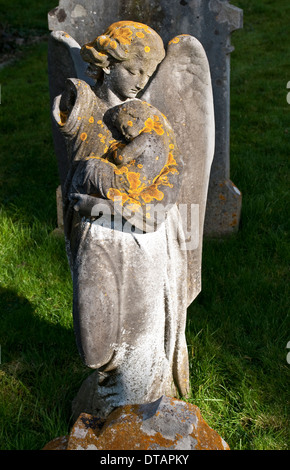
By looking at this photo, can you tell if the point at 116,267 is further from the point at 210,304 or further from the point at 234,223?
the point at 234,223

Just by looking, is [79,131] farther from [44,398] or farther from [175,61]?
[44,398]

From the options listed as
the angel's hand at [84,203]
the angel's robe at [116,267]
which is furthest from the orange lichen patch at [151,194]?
the angel's hand at [84,203]

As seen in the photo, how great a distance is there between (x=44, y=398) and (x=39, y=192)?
8.35ft

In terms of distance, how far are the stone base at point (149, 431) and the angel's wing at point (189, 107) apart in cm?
110

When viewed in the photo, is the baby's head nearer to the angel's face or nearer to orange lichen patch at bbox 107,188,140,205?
the angel's face

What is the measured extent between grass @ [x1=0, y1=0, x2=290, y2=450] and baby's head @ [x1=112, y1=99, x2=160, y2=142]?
1522mm

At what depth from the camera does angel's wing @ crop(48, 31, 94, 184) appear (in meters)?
2.41

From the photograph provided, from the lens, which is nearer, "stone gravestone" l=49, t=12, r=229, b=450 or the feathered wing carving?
"stone gravestone" l=49, t=12, r=229, b=450

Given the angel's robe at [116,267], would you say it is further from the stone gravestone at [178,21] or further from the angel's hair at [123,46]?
the stone gravestone at [178,21]

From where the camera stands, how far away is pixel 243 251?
410 centimetres

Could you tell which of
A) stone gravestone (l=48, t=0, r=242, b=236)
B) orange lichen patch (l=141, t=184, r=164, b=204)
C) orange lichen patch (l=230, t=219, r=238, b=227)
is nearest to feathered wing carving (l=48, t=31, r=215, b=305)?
orange lichen patch (l=141, t=184, r=164, b=204)

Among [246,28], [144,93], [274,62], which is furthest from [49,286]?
[246,28]

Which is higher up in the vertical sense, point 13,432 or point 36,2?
point 36,2

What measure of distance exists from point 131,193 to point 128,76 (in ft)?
1.46
